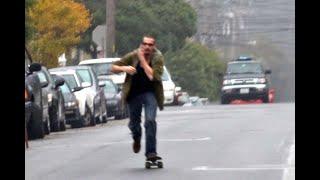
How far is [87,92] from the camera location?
30.7 m

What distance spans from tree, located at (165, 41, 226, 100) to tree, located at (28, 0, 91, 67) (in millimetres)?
34168

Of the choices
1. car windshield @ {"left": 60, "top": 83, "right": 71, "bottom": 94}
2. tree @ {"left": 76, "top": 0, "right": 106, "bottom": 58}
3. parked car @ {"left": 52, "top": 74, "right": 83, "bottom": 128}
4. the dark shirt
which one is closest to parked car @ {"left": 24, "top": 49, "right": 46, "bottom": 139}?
parked car @ {"left": 52, "top": 74, "right": 83, "bottom": 128}

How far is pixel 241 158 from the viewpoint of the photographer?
1811 centimetres

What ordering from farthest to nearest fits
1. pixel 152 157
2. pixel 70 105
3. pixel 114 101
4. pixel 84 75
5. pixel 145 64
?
pixel 114 101
pixel 84 75
pixel 70 105
pixel 152 157
pixel 145 64

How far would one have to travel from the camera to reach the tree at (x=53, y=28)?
40656mm

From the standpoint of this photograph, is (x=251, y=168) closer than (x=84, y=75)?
Yes

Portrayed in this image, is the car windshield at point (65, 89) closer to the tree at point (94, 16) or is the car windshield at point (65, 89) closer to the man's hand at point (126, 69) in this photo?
the man's hand at point (126, 69)

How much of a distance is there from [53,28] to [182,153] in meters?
23.9

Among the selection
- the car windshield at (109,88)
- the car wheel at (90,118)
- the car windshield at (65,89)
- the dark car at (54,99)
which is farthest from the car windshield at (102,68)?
the dark car at (54,99)

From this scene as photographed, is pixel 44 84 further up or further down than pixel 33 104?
further up

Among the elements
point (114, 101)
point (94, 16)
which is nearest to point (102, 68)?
point (114, 101)

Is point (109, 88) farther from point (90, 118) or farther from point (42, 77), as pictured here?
point (42, 77)

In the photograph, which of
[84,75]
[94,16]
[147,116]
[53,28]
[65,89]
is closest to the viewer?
[147,116]
